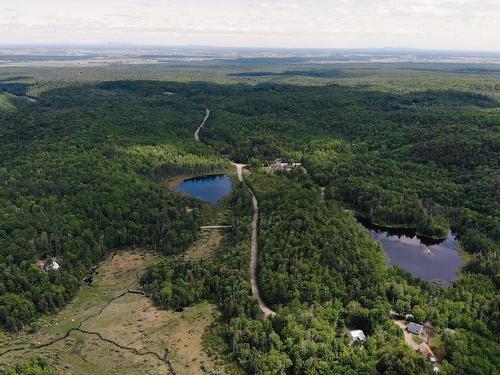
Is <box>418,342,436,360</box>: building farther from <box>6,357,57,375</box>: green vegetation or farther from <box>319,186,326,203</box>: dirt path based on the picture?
<box>319,186,326,203</box>: dirt path

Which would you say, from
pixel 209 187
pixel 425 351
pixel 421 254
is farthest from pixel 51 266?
pixel 421 254

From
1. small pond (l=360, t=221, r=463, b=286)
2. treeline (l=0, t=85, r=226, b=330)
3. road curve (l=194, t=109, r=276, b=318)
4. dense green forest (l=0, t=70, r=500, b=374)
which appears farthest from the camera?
small pond (l=360, t=221, r=463, b=286)

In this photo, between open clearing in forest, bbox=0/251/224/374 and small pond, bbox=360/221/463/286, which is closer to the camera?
open clearing in forest, bbox=0/251/224/374

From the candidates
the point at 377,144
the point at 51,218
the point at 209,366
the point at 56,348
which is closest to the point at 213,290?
the point at 209,366

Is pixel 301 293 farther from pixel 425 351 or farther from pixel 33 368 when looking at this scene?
pixel 33 368

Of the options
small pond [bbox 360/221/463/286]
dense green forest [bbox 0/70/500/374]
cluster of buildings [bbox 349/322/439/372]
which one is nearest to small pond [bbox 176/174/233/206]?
dense green forest [bbox 0/70/500/374]

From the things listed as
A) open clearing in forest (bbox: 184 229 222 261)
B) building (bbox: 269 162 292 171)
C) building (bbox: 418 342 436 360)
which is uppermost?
building (bbox: 269 162 292 171)
